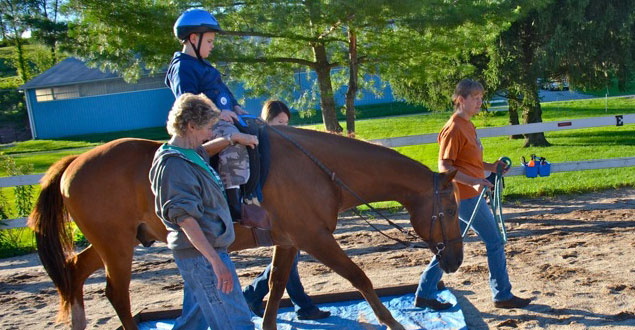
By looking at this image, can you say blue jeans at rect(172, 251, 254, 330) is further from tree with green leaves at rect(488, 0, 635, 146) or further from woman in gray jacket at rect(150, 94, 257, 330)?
tree with green leaves at rect(488, 0, 635, 146)

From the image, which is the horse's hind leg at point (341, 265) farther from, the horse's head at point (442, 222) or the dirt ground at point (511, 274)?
the dirt ground at point (511, 274)

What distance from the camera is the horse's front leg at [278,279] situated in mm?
4719

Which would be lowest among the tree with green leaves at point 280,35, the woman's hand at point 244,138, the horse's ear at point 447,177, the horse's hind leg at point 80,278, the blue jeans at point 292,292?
the blue jeans at point 292,292

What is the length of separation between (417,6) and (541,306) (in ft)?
16.0

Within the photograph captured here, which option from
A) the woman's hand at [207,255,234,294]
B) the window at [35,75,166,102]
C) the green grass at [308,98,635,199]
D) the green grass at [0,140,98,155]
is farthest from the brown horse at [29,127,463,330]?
the window at [35,75,166,102]

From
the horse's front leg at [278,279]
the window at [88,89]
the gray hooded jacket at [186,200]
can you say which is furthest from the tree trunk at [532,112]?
the window at [88,89]

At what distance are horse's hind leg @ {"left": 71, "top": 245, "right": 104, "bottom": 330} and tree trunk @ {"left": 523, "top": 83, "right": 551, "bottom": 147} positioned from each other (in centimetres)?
1307

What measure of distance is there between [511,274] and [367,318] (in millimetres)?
1884

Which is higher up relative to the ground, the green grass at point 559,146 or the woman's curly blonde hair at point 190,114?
the woman's curly blonde hair at point 190,114

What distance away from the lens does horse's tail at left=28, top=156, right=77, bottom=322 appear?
16.0ft

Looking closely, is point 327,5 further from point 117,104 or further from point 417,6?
point 117,104

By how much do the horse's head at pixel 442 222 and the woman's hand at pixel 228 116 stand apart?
1589 mm

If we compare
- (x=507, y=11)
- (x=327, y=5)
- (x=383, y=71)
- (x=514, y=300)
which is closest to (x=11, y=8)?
(x=327, y=5)

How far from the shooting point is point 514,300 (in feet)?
16.2
